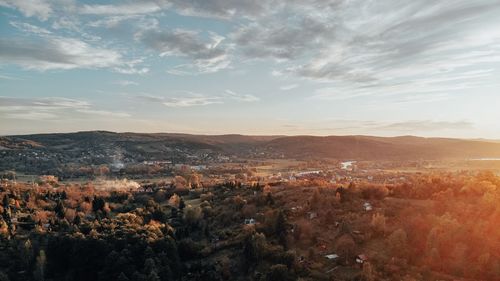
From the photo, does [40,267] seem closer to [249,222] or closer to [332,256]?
[249,222]

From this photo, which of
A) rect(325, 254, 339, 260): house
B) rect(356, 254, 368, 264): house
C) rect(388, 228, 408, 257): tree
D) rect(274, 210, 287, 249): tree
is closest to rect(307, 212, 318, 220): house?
rect(274, 210, 287, 249): tree

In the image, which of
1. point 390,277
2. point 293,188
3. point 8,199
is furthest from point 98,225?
point 390,277

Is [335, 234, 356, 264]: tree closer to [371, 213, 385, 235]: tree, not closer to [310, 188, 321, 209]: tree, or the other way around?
[371, 213, 385, 235]: tree

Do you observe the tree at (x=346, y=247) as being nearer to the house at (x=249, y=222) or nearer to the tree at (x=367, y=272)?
the tree at (x=367, y=272)

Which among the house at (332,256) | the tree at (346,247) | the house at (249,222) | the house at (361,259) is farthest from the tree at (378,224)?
the house at (249,222)

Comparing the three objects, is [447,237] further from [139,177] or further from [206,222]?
[139,177]

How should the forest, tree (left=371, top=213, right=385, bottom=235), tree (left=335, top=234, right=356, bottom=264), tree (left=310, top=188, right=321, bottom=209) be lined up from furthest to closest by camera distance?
1. tree (left=310, top=188, right=321, bottom=209)
2. tree (left=371, top=213, right=385, bottom=235)
3. tree (left=335, top=234, right=356, bottom=264)
4. the forest

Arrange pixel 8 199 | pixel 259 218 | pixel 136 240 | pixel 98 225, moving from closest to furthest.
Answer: pixel 136 240 < pixel 98 225 < pixel 259 218 < pixel 8 199

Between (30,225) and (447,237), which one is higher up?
(447,237)

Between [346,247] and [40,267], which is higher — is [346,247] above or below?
above

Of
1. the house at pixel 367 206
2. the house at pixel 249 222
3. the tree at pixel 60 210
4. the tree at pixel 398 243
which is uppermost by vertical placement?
the house at pixel 367 206

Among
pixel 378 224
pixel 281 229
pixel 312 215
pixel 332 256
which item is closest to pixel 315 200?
pixel 312 215
